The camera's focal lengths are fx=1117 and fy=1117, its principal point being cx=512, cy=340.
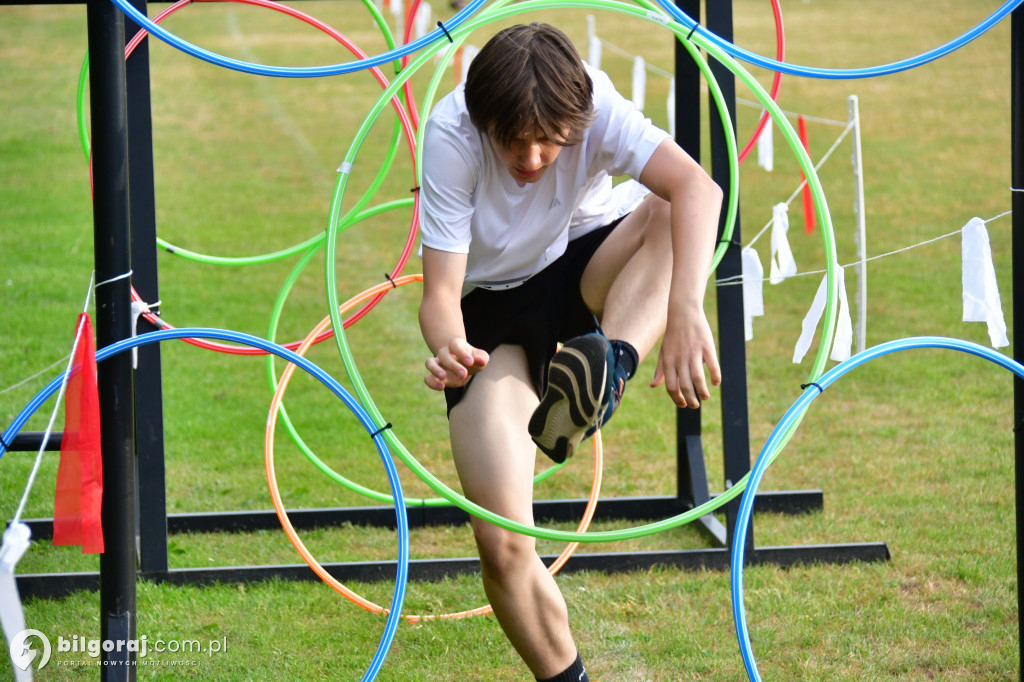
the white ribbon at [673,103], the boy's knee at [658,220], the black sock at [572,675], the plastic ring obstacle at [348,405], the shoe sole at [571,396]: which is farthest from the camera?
the white ribbon at [673,103]

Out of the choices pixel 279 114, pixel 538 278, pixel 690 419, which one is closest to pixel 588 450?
pixel 690 419

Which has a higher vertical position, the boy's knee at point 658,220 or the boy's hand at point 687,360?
the boy's knee at point 658,220

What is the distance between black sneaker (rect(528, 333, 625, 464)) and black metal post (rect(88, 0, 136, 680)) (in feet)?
3.06

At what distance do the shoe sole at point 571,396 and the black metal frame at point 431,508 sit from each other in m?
1.35

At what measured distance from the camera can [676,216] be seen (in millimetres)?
2584

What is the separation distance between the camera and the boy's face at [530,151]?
250cm

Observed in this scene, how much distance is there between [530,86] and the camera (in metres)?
2.44

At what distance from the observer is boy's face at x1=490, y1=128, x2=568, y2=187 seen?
2504mm

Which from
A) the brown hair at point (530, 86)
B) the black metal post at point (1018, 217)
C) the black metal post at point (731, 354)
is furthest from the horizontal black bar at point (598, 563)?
the brown hair at point (530, 86)

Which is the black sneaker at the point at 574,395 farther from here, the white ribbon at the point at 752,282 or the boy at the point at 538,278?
the white ribbon at the point at 752,282

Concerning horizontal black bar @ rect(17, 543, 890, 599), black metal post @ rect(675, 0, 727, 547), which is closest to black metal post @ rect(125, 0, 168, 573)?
horizontal black bar @ rect(17, 543, 890, 599)

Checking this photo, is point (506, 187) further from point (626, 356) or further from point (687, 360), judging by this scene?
point (687, 360)

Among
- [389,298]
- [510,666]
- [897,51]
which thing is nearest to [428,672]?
[510,666]

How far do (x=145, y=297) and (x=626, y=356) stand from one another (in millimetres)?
1715
